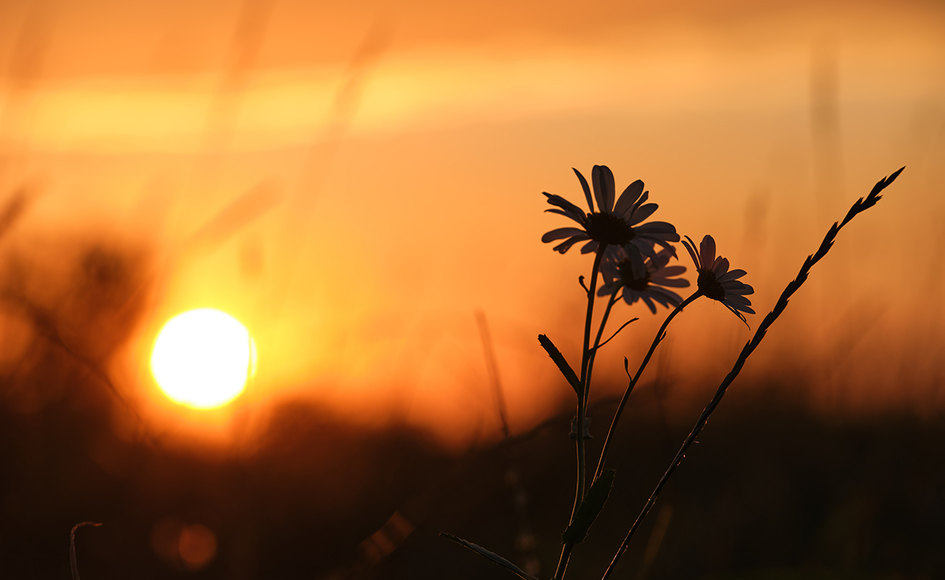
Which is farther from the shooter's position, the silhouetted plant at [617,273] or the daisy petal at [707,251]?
the daisy petal at [707,251]

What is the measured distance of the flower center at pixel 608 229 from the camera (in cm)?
83

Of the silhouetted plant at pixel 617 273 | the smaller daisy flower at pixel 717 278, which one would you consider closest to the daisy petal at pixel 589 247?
the silhouetted plant at pixel 617 273

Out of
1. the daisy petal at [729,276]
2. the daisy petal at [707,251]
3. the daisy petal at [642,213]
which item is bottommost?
the daisy petal at [729,276]

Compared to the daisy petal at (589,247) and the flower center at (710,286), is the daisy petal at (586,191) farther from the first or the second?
the flower center at (710,286)

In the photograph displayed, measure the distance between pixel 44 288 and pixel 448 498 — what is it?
1.71 meters

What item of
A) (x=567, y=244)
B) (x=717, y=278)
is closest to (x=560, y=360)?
(x=567, y=244)

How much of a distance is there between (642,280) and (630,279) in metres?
0.04

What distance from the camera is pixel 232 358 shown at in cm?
188

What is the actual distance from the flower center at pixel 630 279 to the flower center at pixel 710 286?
0.25 feet

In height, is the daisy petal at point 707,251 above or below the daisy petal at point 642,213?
below

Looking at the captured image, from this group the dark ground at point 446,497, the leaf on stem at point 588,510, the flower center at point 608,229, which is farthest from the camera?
the dark ground at point 446,497

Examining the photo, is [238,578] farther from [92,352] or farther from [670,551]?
[670,551]

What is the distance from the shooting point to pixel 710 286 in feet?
2.87

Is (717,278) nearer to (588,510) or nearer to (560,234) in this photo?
(560,234)
